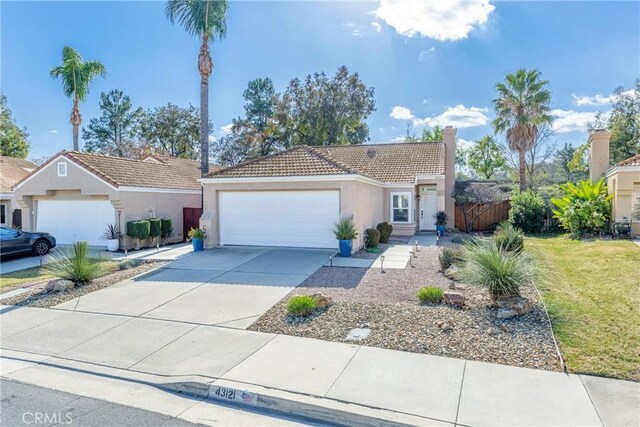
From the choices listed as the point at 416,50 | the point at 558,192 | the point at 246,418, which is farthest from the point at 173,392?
the point at 558,192

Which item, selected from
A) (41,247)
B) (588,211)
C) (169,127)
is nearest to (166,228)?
(41,247)

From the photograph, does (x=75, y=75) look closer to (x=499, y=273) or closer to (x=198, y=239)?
(x=198, y=239)

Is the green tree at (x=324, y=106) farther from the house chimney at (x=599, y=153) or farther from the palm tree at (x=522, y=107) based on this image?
the house chimney at (x=599, y=153)

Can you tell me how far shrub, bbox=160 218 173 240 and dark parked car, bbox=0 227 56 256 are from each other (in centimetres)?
446

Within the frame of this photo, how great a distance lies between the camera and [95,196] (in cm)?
1827

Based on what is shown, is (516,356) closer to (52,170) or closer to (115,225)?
(115,225)

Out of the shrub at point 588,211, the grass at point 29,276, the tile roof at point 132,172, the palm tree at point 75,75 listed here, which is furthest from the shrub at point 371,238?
the palm tree at point 75,75

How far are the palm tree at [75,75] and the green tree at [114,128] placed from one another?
13.9 m

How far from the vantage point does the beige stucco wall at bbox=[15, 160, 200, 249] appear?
17484 mm

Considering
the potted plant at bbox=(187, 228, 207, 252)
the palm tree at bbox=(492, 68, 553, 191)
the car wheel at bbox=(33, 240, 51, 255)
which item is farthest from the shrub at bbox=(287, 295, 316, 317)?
the palm tree at bbox=(492, 68, 553, 191)

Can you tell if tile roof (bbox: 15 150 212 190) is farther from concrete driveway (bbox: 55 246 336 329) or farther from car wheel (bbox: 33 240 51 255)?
concrete driveway (bbox: 55 246 336 329)

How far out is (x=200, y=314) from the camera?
808cm

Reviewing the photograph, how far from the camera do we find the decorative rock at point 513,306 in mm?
6988

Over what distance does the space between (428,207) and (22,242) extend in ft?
66.5
